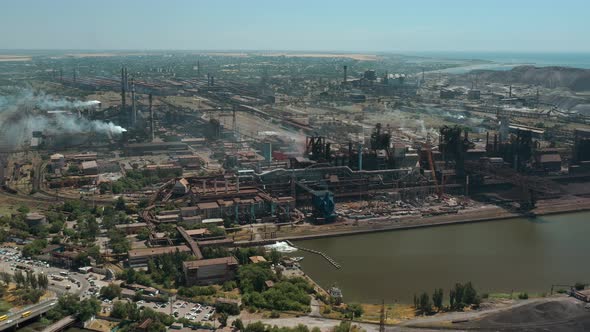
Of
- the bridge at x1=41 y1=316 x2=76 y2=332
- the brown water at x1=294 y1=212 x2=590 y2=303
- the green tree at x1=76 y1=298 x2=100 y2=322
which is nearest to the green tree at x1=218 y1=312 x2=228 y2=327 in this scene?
the green tree at x1=76 y1=298 x2=100 y2=322

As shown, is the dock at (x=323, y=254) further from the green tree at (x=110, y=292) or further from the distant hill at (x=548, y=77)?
the distant hill at (x=548, y=77)

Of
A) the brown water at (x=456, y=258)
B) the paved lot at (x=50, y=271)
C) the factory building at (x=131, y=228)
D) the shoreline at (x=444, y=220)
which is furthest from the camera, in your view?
the shoreline at (x=444, y=220)

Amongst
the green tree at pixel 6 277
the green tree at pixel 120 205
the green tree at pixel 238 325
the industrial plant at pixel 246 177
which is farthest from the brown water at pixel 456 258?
the green tree at pixel 6 277

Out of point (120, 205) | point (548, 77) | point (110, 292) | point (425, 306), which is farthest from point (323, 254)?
point (548, 77)

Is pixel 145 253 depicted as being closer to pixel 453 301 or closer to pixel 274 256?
pixel 274 256

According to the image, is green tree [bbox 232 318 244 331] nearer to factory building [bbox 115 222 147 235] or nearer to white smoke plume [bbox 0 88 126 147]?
factory building [bbox 115 222 147 235]

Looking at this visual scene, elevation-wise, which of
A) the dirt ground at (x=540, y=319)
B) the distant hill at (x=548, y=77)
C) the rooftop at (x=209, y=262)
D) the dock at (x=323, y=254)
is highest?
the distant hill at (x=548, y=77)

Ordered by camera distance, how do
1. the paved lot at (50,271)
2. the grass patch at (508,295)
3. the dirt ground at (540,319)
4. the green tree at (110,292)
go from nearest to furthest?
the dirt ground at (540,319) → the green tree at (110,292) → the grass patch at (508,295) → the paved lot at (50,271)

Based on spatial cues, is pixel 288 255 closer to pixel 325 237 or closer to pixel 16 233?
pixel 325 237
